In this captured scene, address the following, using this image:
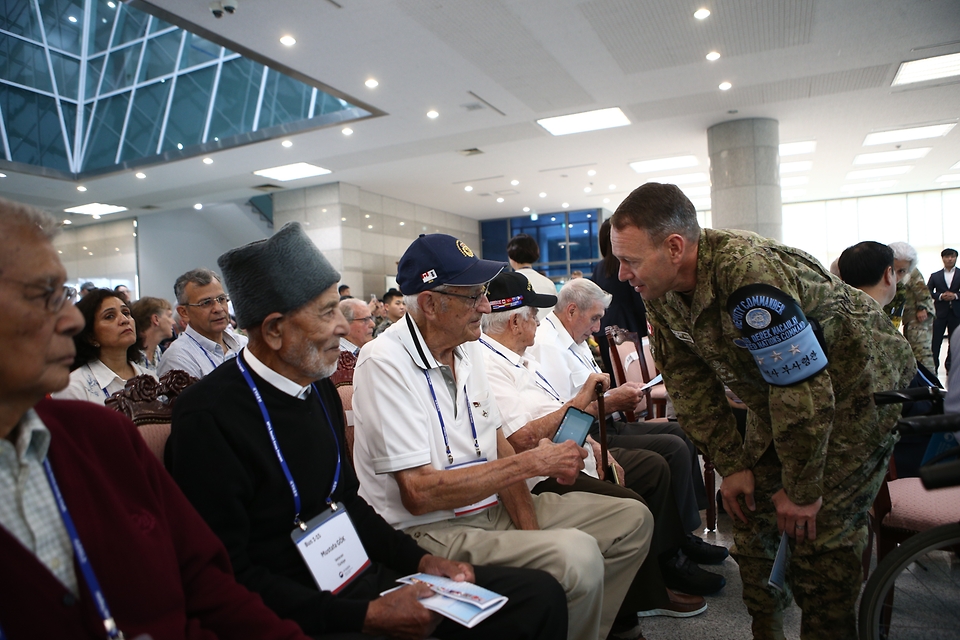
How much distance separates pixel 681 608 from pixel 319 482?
1.70 metres

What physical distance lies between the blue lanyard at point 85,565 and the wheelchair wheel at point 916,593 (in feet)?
5.49

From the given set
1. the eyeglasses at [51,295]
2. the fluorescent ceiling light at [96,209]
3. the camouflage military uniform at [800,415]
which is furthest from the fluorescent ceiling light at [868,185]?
the eyeglasses at [51,295]

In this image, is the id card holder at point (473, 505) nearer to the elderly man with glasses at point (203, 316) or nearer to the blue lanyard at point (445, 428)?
the blue lanyard at point (445, 428)

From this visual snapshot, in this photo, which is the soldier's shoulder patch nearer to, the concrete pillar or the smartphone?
the smartphone

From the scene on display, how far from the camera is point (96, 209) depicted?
1454cm

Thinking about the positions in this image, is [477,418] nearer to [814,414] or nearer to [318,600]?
[318,600]

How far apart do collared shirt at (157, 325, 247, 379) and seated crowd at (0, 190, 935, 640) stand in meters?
0.71

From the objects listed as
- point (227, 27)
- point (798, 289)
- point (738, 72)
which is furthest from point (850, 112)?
point (798, 289)

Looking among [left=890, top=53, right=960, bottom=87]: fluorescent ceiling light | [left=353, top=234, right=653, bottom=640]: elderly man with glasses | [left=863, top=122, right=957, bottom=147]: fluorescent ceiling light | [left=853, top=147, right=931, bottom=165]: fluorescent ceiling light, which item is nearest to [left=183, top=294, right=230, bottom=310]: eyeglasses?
[left=353, top=234, right=653, bottom=640]: elderly man with glasses

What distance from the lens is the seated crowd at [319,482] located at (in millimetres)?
870

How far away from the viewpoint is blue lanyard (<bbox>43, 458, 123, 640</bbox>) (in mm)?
868

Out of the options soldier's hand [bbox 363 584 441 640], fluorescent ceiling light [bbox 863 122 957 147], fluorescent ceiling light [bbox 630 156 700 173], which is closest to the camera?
soldier's hand [bbox 363 584 441 640]

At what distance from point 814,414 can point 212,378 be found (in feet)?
4.93

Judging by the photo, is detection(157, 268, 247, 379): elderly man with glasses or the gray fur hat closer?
the gray fur hat
